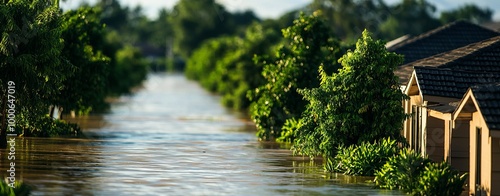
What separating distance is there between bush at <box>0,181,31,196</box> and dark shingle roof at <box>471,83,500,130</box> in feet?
30.7

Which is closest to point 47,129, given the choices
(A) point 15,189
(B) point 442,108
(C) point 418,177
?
(B) point 442,108

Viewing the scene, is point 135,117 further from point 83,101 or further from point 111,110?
point 83,101

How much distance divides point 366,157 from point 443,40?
705 inches

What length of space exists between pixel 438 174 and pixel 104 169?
29.2 feet

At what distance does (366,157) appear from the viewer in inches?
1106

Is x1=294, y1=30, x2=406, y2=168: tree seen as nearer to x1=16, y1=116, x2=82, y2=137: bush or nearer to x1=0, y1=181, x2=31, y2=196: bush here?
x1=0, y1=181, x2=31, y2=196: bush

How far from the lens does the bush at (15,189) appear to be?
20984 millimetres

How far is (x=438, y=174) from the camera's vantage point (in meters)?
23.6

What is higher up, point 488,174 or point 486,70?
Answer: point 486,70

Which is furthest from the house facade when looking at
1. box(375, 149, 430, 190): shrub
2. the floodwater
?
the floodwater

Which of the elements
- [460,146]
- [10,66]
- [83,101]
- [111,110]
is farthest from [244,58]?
[460,146]

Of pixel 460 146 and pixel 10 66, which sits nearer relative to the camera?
pixel 460 146

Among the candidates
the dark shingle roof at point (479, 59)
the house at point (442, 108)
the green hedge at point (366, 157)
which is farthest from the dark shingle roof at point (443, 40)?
the green hedge at point (366, 157)

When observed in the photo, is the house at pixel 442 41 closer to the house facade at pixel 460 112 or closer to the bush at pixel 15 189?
the house facade at pixel 460 112
